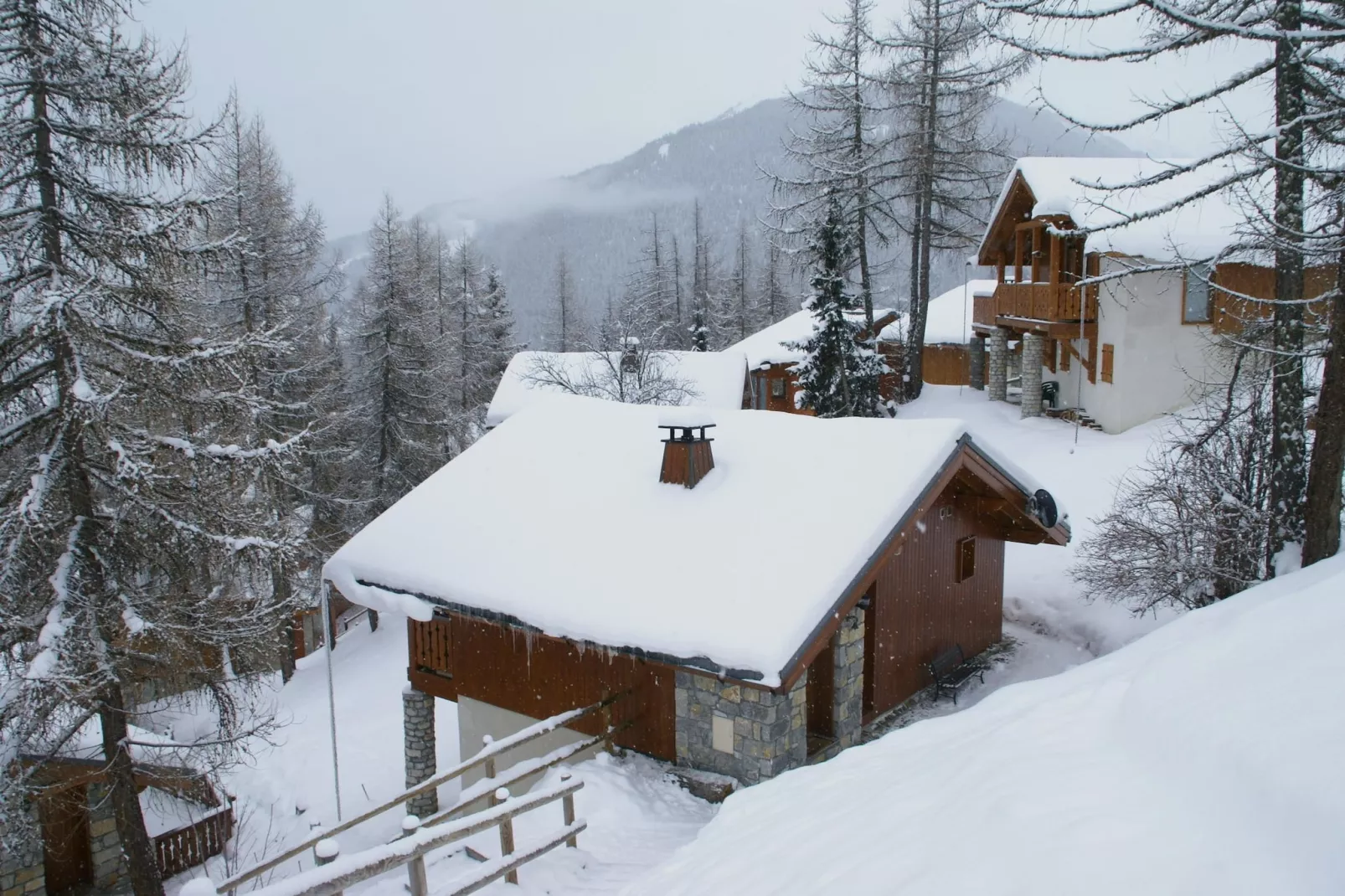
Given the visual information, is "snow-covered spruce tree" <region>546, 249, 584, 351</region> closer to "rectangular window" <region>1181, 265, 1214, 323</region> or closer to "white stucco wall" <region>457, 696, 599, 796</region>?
"rectangular window" <region>1181, 265, 1214, 323</region>

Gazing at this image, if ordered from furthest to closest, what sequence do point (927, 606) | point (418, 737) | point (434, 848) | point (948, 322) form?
1. point (948, 322)
2. point (418, 737)
3. point (927, 606)
4. point (434, 848)

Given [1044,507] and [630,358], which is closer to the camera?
[1044,507]

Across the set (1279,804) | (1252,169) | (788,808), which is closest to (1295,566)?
(1252,169)

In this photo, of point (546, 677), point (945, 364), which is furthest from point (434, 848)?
point (945, 364)

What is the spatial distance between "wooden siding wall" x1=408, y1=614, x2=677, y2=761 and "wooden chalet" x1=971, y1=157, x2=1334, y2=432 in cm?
1432

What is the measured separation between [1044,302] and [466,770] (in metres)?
19.7

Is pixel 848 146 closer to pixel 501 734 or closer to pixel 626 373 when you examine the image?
pixel 626 373

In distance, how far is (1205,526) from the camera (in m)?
11.7

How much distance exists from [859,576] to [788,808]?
3219mm

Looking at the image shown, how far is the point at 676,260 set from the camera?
202ft

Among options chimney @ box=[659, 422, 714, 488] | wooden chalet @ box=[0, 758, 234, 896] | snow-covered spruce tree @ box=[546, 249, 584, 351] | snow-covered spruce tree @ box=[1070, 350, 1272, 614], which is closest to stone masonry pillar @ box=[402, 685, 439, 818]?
wooden chalet @ box=[0, 758, 234, 896]

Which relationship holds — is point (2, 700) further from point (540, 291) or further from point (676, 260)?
point (540, 291)

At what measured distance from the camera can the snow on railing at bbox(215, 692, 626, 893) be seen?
719cm

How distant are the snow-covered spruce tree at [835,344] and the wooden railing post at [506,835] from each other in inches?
722
